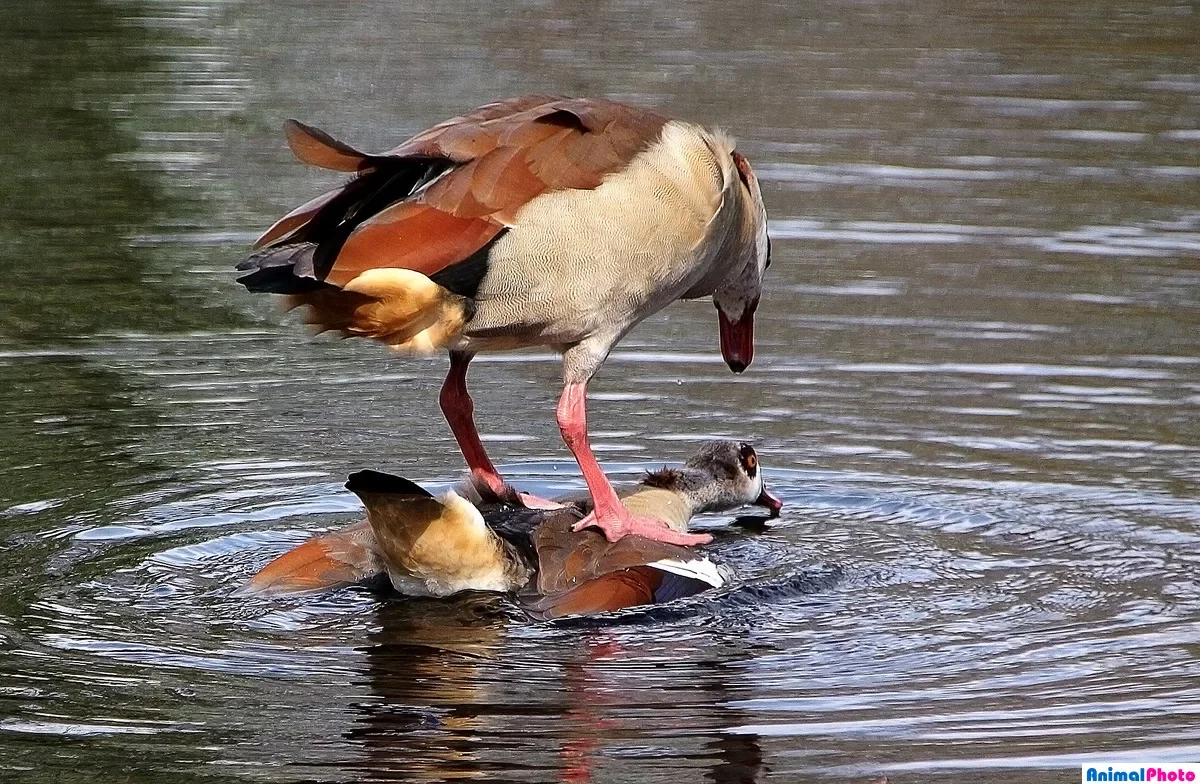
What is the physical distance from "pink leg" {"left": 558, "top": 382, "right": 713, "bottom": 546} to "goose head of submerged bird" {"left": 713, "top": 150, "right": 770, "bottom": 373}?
1054 mm

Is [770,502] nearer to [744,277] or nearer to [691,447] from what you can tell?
[691,447]

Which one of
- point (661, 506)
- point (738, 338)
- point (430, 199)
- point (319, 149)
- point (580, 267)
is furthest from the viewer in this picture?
point (738, 338)

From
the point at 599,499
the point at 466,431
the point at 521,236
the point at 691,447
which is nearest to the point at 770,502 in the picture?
the point at 691,447

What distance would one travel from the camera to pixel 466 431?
25.5 ft

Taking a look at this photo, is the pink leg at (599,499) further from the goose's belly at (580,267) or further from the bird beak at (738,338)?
the bird beak at (738,338)

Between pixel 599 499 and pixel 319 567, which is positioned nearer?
pixel 319 567

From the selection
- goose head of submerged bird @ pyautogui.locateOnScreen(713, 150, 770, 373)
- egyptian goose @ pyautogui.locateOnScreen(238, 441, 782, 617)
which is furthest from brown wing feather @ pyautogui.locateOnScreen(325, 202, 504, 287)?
goose head of submerged bird @ pyautogui.locateOnScreen(713, 150, 770, 373)

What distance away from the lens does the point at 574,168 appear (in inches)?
266

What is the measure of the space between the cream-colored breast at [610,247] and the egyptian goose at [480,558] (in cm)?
71

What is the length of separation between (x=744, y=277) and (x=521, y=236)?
5.90 ft

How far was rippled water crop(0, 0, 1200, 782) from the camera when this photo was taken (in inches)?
210

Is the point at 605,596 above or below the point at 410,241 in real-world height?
below

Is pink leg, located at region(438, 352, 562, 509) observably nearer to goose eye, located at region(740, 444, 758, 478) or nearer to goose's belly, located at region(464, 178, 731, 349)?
goose's belly, located at region(464, 178, 731, 349)

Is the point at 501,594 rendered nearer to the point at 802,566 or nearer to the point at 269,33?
the point at 802,566
